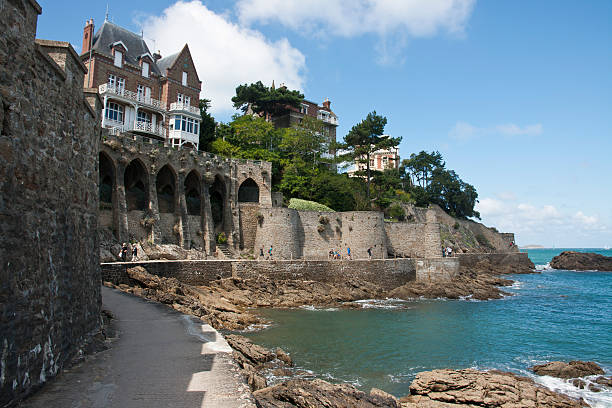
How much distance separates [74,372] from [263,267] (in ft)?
64.4

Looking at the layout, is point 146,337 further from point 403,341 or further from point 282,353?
point 403,341

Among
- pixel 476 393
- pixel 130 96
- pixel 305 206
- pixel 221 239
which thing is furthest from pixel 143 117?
pixel 476 393

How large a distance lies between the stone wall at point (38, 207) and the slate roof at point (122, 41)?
28963mm

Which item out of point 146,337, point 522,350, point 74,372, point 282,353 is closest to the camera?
point 74,372

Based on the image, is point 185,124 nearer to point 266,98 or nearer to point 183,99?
point 183,99

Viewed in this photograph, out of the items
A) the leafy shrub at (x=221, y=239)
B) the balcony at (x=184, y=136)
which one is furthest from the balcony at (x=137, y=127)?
the leafy shrub at (x=221, y=239)

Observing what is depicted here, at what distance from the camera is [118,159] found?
27.1 metres

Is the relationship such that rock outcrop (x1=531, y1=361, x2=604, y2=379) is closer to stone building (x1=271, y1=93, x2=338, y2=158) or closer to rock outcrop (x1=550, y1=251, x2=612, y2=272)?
stone building (x1=271, y1=93, x2=338, y2=158)

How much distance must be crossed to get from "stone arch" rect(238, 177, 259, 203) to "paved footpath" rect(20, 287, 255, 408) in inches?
1059

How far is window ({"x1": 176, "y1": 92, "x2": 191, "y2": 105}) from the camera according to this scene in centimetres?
3725

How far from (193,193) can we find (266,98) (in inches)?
751

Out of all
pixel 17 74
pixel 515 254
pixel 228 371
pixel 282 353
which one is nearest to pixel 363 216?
pixel 282 353

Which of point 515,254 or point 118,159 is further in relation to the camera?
point 515,254

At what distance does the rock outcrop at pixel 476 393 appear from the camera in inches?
406
